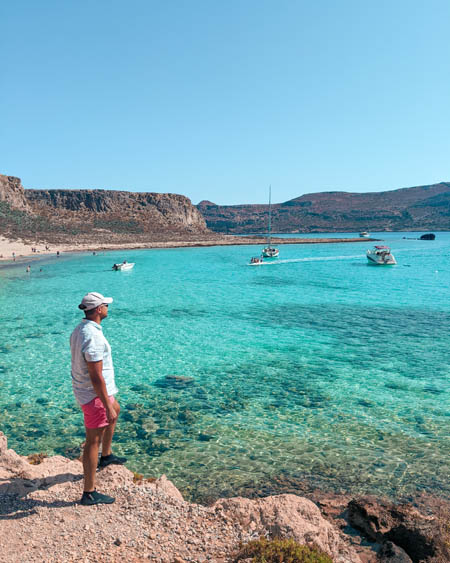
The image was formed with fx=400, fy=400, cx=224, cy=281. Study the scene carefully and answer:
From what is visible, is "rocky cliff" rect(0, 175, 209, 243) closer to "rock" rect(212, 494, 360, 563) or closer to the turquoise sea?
the turquoise sea

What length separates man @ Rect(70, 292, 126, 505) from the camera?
4211 millimetres

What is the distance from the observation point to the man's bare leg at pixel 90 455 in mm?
4391

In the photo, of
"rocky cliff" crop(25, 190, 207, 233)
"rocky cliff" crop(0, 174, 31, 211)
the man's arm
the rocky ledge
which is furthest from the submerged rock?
"rocky cliff" crop(25, 190, 207, 233)

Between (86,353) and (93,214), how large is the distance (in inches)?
5158

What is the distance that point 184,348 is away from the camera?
14875 mm

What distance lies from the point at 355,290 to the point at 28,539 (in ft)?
94.2

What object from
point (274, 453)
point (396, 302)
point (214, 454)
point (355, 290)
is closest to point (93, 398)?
point (214, 454)

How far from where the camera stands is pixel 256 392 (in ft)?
34.4

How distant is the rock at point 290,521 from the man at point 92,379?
147 centimetres

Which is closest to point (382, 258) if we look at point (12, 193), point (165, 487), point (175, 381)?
point (175, 381)

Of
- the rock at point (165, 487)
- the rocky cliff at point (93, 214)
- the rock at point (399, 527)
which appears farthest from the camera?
the rocky cliff at point (93, 214)

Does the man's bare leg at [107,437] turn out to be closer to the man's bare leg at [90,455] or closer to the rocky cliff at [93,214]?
the man's bare leg at [90,455]

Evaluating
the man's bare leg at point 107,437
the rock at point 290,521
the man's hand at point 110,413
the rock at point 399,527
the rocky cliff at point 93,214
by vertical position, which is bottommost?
the rock at point 399,527

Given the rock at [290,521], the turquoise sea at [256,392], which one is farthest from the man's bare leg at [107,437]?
the turquoise sea at [256,392]
